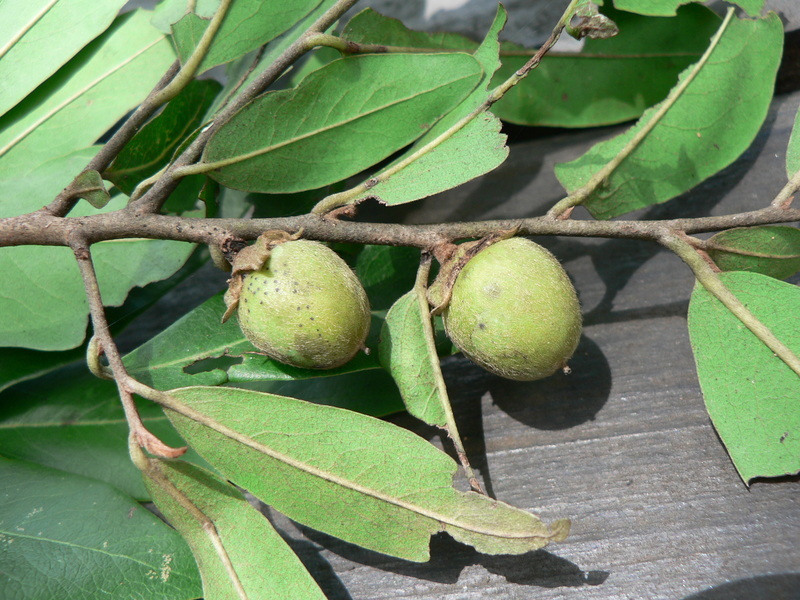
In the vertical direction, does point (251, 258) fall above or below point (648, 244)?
above

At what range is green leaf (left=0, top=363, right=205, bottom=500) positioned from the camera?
148 cm

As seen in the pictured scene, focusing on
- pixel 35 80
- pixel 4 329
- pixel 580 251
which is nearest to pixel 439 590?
pixel 580 251

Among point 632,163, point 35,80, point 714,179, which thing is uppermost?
point 35,80

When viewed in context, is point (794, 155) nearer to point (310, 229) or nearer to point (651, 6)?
point (651, 6)

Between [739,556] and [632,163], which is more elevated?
[632,163]

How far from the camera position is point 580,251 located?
1.65m

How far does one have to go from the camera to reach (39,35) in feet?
5.50

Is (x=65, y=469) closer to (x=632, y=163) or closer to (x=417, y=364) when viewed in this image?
(x=417, y=364)

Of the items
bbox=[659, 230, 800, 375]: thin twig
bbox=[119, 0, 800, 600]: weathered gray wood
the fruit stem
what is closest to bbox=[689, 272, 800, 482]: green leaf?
bbox=[659, 230, 800, 375]: thin twig

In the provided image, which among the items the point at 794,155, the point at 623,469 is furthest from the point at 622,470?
the point at 794,155

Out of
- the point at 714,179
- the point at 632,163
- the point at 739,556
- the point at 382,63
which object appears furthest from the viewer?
the point at 714,179

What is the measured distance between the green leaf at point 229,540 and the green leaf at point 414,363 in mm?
378

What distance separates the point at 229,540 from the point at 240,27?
1.15 meters

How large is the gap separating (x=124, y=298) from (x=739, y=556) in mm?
1466
